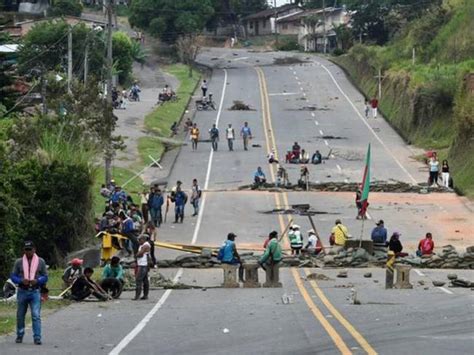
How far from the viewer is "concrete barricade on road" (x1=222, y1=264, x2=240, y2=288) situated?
33219mm

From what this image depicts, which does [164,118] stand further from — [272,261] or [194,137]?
[272,261]

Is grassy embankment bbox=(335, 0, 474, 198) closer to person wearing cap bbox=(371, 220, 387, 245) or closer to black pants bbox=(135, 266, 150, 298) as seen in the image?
person wearing cap bbox=(371, 220, 387, 245)

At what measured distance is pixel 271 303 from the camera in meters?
28.4

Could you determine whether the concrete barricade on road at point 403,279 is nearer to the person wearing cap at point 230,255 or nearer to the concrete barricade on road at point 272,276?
the concrete barricade on road at point 272,276

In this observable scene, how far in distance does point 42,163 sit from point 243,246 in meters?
7.80

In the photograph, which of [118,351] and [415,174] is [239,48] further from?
[118,351]

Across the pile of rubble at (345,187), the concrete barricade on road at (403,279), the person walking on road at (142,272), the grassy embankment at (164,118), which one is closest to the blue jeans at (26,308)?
the person walking on road at (142,272)

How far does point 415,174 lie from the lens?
64.9 metres

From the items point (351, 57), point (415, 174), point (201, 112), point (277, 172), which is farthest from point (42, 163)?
point (351, 57)

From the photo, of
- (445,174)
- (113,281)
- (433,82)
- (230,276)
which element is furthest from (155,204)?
(433,82)

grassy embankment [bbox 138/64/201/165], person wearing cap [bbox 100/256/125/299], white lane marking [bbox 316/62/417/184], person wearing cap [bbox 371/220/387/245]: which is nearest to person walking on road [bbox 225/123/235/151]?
grassy embankment [bbox 138/64/201/165]

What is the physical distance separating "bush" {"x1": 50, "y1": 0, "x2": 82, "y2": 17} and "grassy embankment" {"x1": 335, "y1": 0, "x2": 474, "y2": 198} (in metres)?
32.3

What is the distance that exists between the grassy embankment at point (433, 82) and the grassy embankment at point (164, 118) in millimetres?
13759

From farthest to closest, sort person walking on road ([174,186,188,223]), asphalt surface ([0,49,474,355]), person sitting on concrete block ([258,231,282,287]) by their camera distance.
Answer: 1. person walking on road ([174,186,188,223])
2. person sitting on concrete block ([258,231,282,287])
3. asphalt surface ([0,49,474,355])
